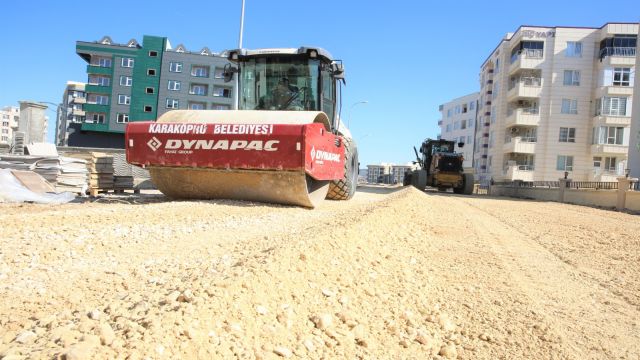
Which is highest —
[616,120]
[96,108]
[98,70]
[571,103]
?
[98,70]

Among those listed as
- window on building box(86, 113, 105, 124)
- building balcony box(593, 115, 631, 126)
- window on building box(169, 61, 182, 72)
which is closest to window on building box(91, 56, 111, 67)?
window on building box(86, 113, 105, 124)

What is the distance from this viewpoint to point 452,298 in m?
3.89

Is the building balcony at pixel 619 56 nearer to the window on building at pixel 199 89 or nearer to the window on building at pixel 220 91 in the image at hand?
the window on building at pixel 220 91

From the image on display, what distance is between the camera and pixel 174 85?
60500 millimetres

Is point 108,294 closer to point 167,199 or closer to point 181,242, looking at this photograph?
point 181,242

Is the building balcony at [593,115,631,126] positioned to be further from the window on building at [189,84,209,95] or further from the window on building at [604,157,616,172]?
the window on building at [189,84,209,95]

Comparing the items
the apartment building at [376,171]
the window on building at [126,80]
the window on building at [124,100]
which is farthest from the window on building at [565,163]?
the apartment building at [376,171]

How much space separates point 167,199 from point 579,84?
152ft

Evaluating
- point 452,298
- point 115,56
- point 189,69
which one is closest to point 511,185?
point 452,298

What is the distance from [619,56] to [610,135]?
719 cm

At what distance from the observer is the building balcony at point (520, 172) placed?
4497 centimetres

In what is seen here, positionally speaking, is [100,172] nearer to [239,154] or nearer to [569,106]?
[239,154]

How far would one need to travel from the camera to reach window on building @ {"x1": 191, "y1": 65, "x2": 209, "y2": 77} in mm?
61094

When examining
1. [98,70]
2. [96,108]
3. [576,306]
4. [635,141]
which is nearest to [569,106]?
[635,141]
